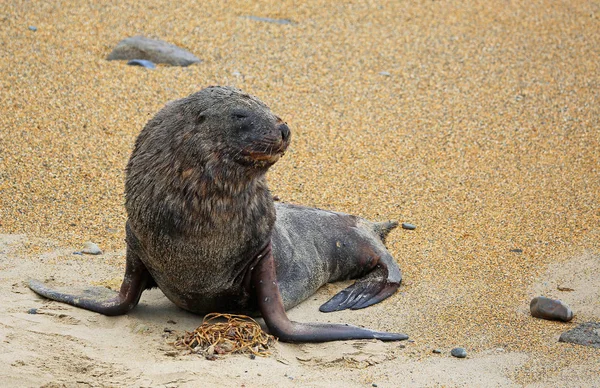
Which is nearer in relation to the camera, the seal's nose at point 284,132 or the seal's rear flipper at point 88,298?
the seal's nose at point 284,132

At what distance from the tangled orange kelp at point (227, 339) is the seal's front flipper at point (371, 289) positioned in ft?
2.64

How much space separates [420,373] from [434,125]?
15.3 feet

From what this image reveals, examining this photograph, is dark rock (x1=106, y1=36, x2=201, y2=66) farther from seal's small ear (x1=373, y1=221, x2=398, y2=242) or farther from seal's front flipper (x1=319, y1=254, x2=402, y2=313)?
seal's front flipper (x1=319, y1=254, x2=402, y2=313)

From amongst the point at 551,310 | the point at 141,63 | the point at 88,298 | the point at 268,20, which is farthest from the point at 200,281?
the point at 268,20

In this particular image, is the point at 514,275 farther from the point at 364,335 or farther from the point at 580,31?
the point at 580,31

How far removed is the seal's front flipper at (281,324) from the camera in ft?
17.0

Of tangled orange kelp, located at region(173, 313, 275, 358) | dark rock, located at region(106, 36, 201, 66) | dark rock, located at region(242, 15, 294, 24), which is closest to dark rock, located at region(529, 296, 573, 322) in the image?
tangled orange kelp, located at region(173, 313, 275, 358)

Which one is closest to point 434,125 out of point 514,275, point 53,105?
point 514,275

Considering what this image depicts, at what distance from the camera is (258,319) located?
5590 millimetres

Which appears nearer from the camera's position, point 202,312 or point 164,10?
point 202,312

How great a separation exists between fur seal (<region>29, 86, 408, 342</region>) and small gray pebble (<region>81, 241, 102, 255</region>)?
0.65 m

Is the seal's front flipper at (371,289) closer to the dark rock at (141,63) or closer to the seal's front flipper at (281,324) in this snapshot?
the seal's front flipper at (281,324)

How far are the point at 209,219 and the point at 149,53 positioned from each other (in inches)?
202

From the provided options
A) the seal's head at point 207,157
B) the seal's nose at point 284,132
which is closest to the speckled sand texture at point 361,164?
the seal's head at point 207,157
